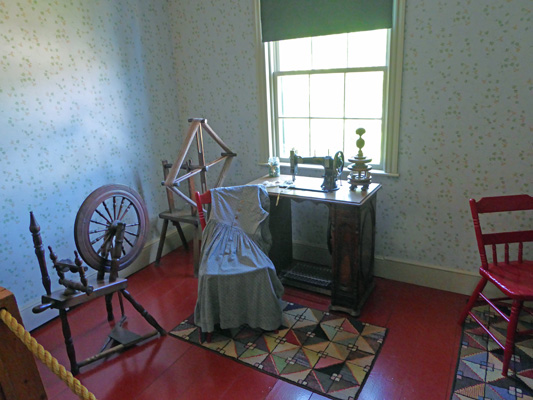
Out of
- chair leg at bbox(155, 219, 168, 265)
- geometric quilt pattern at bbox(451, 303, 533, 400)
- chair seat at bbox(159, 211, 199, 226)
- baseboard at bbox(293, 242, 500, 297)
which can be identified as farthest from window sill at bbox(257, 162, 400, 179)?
geometric quilt pattern at bbox(451, 303, 533, 400)

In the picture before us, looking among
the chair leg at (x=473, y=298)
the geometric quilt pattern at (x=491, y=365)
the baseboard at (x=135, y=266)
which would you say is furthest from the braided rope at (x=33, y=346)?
the chair leg at (x=473, y=298)

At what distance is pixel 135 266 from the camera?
3.49 meters

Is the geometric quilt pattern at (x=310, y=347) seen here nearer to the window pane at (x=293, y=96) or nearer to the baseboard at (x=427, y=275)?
the baseboard at (x=427, y=275)

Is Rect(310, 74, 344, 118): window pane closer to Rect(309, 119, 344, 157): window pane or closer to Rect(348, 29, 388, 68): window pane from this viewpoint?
Rect(309, 119, 344, 157): window pane

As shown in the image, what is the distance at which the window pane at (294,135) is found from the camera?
131 inches

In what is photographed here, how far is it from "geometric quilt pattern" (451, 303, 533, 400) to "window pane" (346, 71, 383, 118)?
1655 millimetres

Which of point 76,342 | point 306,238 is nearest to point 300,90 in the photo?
point 306,238

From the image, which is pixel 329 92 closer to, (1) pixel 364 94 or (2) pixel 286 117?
(1) pixel 364 94

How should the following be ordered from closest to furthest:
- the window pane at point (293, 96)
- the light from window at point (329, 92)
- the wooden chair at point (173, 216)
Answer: the light from window at point (329, 92), the window pane at point (293, 96), the wooden chair at point (173, 216)

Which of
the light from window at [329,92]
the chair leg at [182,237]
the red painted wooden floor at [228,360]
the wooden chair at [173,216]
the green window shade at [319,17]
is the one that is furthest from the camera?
the chair leg at [182,237]

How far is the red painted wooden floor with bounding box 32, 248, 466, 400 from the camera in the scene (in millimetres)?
2096

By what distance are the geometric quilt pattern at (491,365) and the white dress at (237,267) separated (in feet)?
3.65

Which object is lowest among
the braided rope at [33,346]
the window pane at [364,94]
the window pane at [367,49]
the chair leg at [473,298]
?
the chair leg at [473,298]

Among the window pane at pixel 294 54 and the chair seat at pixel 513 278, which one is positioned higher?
the window pane at pixel 294 54
